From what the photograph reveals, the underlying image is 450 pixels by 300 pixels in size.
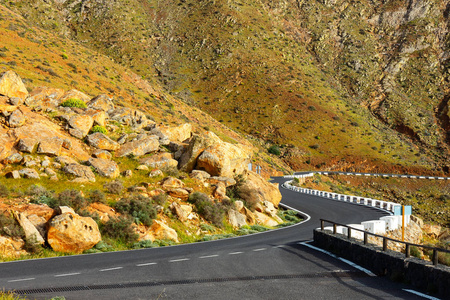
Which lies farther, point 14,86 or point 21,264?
point 14,86

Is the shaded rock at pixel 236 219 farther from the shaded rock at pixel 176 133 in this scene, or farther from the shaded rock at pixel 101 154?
the shaded rock at pixel 176 133

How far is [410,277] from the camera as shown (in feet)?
30.2

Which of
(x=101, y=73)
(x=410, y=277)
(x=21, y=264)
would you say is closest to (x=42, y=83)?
(x=101, y=73)

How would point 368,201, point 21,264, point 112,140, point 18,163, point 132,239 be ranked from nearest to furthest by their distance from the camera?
point 21,264 < point 132,239 < point 18,163 < point 112,140 < point 368,201

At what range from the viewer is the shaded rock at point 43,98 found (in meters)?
25.0

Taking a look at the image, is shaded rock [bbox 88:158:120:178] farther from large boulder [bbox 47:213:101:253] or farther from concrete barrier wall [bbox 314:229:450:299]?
concrete barrier wall [bbox 314:229:450:299]

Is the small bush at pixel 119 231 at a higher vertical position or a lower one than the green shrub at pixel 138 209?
lower

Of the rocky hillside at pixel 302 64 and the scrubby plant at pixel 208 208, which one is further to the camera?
the rocky hillside at pixel 302 64

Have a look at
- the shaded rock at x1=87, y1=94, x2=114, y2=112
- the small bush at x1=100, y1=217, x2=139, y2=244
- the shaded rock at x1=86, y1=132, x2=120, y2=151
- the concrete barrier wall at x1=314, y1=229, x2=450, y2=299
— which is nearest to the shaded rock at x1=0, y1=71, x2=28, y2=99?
the shaded rock at x1=86, y1=132, x2=120, y2=151

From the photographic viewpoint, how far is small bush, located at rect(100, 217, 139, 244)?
16031 millimetres

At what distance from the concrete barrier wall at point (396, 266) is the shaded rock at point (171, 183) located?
10.7 meters

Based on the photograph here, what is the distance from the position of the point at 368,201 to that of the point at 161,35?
8491cm

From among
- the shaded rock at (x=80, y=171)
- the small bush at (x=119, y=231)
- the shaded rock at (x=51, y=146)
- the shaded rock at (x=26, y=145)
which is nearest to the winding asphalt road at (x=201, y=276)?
the small bush at (x=119, y=231)

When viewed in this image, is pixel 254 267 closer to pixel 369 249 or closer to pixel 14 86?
pixel 369 249
